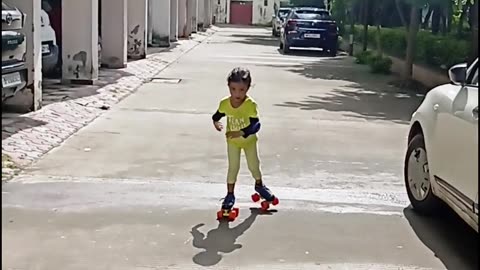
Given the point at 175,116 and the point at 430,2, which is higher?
the point at 430,2

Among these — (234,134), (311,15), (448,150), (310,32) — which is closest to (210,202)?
(234,134)

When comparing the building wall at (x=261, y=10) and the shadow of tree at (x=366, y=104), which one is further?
the building wall at (x=261, y=10)

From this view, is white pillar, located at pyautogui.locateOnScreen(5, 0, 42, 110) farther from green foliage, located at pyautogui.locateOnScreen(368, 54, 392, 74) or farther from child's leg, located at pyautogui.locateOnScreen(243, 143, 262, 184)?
green foliage, located at pyautogui.locateOnScreen(368, 54, 392, 74)

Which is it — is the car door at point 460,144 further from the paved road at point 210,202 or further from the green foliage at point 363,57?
the green foliage at point 363,57

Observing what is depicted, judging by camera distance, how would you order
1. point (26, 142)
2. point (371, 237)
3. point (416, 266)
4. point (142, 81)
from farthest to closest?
point (142, 81)
point (26, 142)
point (371, 237)
point (416, 266)

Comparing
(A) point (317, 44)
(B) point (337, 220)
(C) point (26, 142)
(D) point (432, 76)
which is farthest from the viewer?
(A) point (317, 44)

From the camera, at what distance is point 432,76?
17.4 meters

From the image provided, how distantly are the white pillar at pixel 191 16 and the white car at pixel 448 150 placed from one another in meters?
26.8

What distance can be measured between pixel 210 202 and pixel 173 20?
71.6 ft

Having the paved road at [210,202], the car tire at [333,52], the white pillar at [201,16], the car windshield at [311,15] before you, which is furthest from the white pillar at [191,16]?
the paved road at [210,202]

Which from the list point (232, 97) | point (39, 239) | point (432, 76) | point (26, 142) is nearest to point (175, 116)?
point (26, 142)

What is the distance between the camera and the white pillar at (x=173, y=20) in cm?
2761

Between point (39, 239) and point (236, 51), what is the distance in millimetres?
22569

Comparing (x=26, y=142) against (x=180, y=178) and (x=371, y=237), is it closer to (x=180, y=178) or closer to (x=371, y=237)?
(x=180, y=178)
